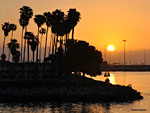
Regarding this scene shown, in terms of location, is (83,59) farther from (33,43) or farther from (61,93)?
(33,43)

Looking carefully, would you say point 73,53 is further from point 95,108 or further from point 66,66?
point 95,108

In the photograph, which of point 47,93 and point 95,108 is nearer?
point 95,108

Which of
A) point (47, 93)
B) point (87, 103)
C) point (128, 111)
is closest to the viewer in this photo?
point (128, 111)

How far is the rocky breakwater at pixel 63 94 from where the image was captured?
9994 centimetres

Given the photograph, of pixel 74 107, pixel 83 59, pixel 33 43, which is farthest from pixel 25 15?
pixel 74 107

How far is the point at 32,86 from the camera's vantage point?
10325 cm

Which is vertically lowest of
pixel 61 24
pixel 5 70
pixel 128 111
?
pixel 128 111

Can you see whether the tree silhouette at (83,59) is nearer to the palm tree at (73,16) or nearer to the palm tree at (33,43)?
the palm tree at (73,16)

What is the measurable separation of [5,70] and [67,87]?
55262 millimetres

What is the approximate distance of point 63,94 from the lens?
10206 cm

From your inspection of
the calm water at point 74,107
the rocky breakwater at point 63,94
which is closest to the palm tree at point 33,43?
→ the rocky breakwater at point 63,94

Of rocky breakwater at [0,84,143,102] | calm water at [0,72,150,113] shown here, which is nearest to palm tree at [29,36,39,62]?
rocky breakwater at [0,84,143,102]

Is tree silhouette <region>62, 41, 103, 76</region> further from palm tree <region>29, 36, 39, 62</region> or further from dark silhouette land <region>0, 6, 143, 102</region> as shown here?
palm tree <region>29, 36, 39, 62</region>

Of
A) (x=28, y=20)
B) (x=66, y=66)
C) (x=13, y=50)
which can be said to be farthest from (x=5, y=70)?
(x=66, y=66)
